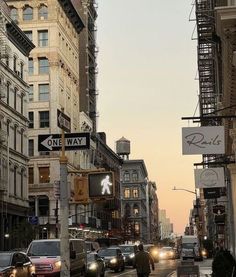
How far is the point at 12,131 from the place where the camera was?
6781cm

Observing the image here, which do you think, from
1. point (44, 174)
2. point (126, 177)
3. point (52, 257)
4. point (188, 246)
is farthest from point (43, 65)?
point (126, 177)

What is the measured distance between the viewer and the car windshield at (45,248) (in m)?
27.7

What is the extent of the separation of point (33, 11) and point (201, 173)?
65.7 meters

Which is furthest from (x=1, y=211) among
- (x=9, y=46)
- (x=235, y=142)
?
(x=235, y=142)

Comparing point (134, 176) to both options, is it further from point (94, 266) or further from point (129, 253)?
point (94, 266)

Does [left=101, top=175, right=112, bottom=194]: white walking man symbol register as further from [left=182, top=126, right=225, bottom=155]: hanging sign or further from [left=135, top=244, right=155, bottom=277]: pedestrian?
[left=135, top=244, right=155, bottom=277]: pedestrian

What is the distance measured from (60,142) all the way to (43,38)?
2896 inches

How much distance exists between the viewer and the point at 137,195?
19450 centimetres

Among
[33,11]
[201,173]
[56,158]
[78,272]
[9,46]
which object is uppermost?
[33,11]

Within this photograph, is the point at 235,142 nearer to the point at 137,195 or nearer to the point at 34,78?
the point at 34,78

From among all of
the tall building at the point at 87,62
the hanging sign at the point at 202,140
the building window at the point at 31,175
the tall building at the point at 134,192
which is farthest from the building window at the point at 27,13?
the tall building at the point at 134,192

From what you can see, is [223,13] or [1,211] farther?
[1,211]

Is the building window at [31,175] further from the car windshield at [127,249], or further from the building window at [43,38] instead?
the car windshield at [127,249]

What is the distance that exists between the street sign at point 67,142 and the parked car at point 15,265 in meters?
6.40
